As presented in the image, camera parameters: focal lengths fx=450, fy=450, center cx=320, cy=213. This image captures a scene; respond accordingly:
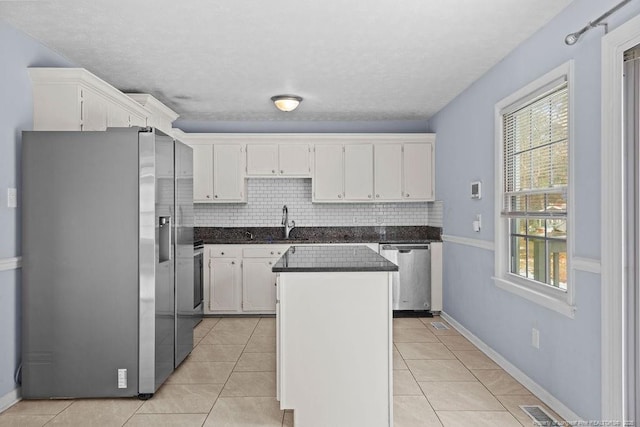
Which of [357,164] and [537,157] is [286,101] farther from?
[537,157]

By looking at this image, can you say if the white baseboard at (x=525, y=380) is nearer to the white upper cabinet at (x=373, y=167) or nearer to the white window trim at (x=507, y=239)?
the white window trim at (x=507, y=239)

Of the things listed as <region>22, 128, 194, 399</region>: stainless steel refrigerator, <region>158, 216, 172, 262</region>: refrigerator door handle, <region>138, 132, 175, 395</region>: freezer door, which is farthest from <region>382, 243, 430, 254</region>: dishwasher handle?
<region>22, 128, 194, 399</region>: stainless steel refrigerator

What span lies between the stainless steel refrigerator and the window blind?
273 cm

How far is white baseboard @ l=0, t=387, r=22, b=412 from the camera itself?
2969mm

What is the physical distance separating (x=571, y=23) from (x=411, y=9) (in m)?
0.97

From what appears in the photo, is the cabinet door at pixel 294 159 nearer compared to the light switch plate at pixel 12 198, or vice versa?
the light switch plate at pixel 12 198

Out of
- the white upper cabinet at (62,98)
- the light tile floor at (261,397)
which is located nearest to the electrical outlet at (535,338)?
the light tile floor at (261,397)

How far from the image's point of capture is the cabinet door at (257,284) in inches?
225

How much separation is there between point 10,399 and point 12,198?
4.46 ft

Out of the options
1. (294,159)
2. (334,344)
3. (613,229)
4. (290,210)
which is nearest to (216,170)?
(294,159)

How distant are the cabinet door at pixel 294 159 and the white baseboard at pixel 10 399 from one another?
3.73 m

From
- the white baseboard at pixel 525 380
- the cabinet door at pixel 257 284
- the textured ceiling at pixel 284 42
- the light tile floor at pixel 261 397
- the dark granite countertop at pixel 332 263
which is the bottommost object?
the light tile floor at pixel 261 397

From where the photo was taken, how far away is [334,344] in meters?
2.65

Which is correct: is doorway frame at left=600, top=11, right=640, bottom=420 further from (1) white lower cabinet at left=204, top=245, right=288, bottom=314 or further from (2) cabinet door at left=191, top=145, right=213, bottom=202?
(2) cabinet door at left=191, top=145, right=213, bottom=202
